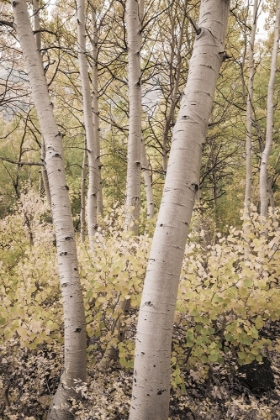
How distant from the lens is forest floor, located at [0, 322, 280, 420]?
254 centimetres

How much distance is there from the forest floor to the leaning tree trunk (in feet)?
2.97

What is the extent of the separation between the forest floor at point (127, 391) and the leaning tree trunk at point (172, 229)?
2.97 feet

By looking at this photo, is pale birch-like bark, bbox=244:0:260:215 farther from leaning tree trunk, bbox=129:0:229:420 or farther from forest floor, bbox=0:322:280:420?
leaning tree trunk, bbox=129:0:229:420

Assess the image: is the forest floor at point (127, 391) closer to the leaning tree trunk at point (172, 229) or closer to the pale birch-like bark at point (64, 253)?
the pale birch-like bark at point (64, 253)

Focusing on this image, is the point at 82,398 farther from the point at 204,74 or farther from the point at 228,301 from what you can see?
the point at 204,74

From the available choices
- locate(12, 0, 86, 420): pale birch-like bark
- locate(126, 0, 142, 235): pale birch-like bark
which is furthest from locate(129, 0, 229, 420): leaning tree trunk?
locate(126, 0, 142, 235): pale birch-like bark

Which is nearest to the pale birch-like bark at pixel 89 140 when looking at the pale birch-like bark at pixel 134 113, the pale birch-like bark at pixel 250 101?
the pale birch-like bark at pixel 134 113

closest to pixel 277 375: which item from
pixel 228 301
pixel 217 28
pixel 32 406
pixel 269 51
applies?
pixel 228 301

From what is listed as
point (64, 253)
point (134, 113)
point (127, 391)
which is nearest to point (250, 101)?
point (134, 113)

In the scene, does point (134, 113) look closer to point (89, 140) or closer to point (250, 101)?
point (89, 140)

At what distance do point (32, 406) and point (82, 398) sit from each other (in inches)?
31.3

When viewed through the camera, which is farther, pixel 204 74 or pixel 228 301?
pixel 228 301

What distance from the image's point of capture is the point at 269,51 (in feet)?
28.2

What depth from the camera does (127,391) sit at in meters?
2.85
